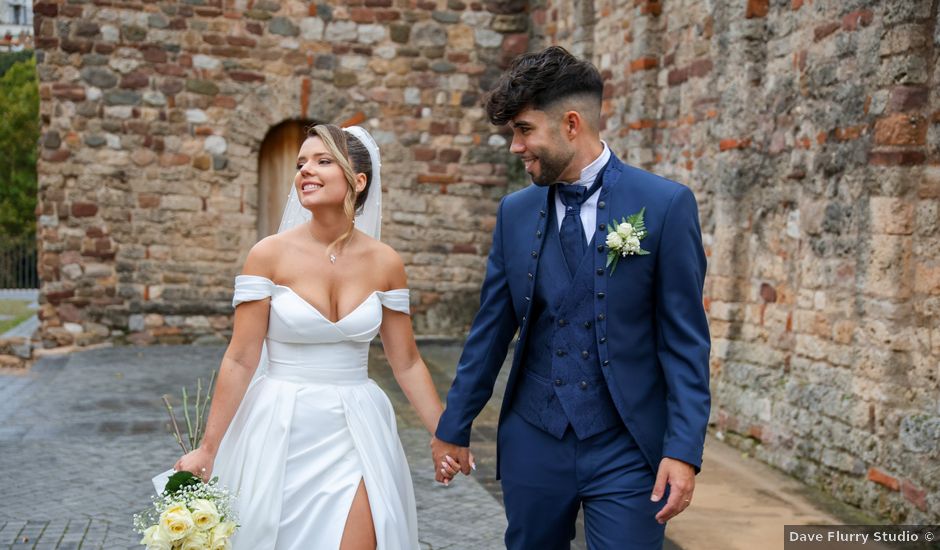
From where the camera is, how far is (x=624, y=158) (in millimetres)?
9375

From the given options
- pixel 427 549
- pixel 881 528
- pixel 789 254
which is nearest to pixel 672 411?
pixel 427 549

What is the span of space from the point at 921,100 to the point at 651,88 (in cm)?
384

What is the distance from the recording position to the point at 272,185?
12.4 metres

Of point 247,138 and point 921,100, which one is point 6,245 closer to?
point 247,138

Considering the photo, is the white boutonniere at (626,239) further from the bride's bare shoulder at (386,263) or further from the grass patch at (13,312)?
the grass patch at (13,312)

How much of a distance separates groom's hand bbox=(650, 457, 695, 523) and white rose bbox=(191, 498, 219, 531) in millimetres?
1180

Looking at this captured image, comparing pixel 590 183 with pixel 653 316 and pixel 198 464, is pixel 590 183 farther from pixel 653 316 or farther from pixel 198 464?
pixel 198 464

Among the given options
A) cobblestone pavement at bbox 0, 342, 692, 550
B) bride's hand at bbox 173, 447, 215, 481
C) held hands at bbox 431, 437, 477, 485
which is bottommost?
cobblestone pavement at bbox 0, 342, 692, 550

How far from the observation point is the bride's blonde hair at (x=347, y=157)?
11.1ft

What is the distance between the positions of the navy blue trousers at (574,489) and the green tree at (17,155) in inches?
1344

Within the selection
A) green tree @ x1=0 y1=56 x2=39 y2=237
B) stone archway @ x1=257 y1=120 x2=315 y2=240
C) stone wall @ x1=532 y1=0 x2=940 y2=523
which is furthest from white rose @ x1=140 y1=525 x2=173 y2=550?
green tree @ x1=0 y1=56 x2=39 y2=237

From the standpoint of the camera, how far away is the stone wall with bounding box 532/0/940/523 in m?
5.27

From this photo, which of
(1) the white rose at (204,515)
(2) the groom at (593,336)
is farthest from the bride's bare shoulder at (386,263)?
(1) the white rose at (204,515)

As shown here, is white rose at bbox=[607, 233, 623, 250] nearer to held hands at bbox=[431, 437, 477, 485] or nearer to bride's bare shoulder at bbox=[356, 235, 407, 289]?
held hands at bbox=[431, 437, 477, 485]
